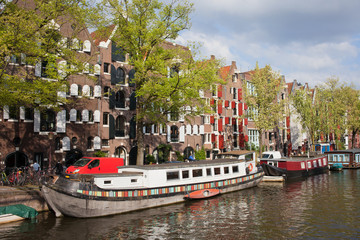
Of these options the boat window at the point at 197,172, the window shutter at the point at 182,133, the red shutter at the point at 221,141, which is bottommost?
the boat window at the point at 197,172

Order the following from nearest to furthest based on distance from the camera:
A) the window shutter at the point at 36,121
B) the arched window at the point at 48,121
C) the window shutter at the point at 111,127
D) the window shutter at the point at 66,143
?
1. the window shutter at the point at 36,121
2. the arched window at the point at 48,121
3. the window shutter at the point at 66,143
4. the window shutter at the point at 111,127

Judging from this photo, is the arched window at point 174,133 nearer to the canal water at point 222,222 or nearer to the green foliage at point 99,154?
the green foliage at point 99,154

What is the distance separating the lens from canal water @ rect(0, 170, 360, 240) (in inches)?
581

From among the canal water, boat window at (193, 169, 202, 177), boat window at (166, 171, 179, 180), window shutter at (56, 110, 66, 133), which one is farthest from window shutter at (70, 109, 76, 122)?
boat window at (193, 169, 202, 177)

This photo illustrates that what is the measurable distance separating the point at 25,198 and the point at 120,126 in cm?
1656

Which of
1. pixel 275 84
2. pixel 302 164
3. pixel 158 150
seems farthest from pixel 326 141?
pixel 158 150

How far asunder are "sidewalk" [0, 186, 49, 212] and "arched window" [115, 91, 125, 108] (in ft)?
50.8

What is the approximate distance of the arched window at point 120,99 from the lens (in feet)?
109

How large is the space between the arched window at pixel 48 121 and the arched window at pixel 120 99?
6841 mm

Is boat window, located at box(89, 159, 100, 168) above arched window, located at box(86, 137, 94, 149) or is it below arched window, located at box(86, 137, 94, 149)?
below

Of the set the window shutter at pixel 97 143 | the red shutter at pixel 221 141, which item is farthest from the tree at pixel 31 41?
the red shutter at pixel 221 141

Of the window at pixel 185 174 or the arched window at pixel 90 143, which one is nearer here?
the window at pixel 185 174

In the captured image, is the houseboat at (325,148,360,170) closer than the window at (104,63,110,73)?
No

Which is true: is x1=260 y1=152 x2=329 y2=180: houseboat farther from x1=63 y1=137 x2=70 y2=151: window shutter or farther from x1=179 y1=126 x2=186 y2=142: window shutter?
x1=63 y1=137 x2=70 y2=151: window shutter
